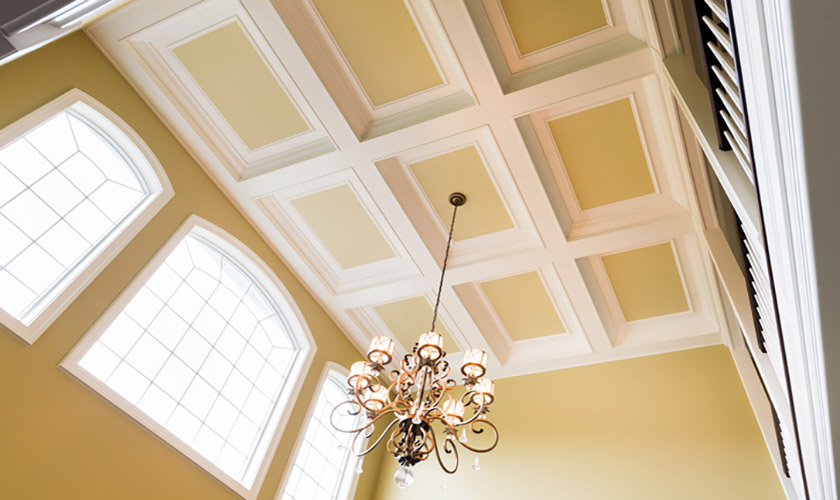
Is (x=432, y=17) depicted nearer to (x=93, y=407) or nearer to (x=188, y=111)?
(x=188, y=111)

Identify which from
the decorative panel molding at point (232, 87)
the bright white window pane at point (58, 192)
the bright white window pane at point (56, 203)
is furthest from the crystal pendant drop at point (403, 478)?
the bright white window pane at point (58, 192)

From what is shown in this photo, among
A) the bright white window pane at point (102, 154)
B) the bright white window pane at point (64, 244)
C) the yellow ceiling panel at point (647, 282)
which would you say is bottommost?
the bright white window pane at point (64, 244)

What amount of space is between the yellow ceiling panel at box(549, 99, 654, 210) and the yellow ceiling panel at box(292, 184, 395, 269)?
7.06 feet

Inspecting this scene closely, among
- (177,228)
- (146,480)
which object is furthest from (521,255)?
(146,480)

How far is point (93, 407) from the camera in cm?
396

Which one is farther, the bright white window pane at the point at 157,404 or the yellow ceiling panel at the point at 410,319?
the yellow ceiling panel at the point at 410,319

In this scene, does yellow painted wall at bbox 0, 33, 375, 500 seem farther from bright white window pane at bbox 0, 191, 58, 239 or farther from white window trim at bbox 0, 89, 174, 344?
bright white window pane at bbox 0, 191, 58, 239

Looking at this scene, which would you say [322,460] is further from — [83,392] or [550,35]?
[550,35]

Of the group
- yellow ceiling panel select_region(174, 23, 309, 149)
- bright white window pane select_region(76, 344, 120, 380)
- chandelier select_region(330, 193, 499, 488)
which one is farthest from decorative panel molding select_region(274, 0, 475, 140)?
bright white window pane select_region(76, 344, 120, 380)

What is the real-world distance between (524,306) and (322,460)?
298 centimetres

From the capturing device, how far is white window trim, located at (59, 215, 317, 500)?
4035 mm

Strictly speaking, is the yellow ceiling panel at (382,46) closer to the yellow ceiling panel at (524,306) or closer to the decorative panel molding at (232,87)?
the decorative panel molding at (232,87)

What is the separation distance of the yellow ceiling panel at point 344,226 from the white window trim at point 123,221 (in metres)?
1.41

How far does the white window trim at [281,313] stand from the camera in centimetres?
404
